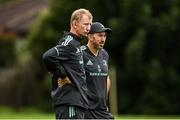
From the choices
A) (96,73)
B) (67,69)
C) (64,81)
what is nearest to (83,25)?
(67,69)

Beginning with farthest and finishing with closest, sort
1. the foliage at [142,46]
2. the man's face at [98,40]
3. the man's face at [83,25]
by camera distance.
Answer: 1. the foliage at [142,46]
2. the man's face at [98,40]
3. the man's face at [83,25]

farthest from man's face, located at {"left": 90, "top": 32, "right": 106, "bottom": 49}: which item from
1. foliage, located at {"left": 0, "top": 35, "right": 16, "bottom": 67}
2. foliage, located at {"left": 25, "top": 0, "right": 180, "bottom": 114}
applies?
foliage, located at {"left": 0, "top": 35, "right": 16, "bottom": 67}

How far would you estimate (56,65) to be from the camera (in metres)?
8.30

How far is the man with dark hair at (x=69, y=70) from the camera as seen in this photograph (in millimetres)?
8312

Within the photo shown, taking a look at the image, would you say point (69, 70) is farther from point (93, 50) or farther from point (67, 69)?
point (93, 50)

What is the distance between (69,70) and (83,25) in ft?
1.64

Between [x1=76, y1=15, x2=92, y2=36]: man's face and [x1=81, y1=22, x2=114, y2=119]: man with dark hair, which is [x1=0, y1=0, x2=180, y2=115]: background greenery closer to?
[x1=81, y1=22, x2=114, y2=119]: man with dark hair

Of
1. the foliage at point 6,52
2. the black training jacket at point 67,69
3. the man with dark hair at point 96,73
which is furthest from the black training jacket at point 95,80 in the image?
the foliage at point 6,52

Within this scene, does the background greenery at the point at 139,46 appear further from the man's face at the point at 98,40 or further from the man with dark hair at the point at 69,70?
the man with dark hair at the point at 69,70

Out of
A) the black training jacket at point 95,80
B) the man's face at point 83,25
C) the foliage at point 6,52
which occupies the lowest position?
the foliage at point 6,52

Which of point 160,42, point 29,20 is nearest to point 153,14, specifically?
point 160,42

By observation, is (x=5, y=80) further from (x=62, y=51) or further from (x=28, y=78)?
(x=62, y=51)

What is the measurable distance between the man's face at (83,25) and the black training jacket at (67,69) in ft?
0.24

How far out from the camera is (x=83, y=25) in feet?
27.3
